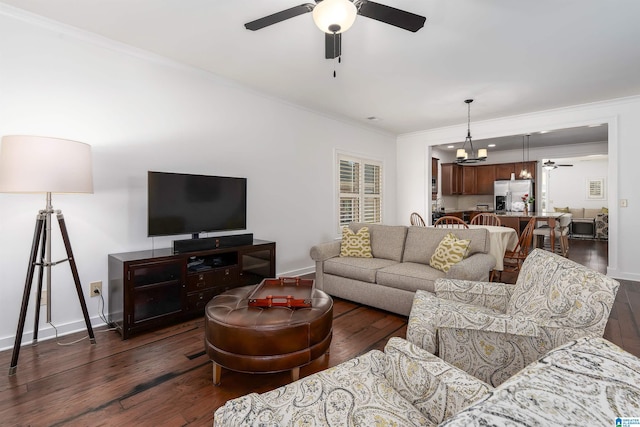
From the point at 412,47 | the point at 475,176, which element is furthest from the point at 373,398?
the point at 475,176

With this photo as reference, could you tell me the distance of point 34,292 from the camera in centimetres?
257

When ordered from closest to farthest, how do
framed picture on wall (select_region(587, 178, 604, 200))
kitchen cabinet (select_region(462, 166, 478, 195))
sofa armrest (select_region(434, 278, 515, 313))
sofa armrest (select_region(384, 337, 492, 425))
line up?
sofa armrest (select_region(384, 337, 492, 425)) → sofa armrest (select_region(434, 278, 515, 313)) → kitchen cabinet (select_region(462, 166, 478, 195)) → framed picture on wall (select_region(587, 178, 604, 200))

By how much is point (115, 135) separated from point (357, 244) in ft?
9.21

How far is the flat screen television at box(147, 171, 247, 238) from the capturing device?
2.96m

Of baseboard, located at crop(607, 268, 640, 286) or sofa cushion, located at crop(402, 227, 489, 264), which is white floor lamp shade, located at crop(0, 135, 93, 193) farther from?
baseboard, located at crop(607, 268, 640, 286)

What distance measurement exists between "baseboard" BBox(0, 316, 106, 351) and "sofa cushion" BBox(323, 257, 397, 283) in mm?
2319

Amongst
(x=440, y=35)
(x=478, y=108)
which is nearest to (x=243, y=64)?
(x=440, y=35)

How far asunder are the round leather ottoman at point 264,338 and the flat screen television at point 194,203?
1.33 meters

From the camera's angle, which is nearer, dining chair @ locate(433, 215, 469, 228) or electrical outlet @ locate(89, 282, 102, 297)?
electrical outlet @ locate(89, 282, 102, 297)

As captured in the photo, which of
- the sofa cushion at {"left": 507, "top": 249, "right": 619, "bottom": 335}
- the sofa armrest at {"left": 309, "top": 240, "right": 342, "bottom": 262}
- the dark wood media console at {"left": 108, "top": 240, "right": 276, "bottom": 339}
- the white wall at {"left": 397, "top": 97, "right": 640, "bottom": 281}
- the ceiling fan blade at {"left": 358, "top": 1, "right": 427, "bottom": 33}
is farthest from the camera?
the white wall at {"left": 397, "top": 97, "right": 640, "bottom": 281}

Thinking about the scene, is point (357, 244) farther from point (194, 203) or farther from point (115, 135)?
point (115, 135)

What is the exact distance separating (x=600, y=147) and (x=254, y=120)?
8.31 meters

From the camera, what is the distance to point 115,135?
2.95 metres

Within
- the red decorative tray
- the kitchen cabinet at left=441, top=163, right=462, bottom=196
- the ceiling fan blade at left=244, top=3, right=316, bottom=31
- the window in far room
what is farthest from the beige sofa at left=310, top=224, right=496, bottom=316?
the kitchen cabinet at left=441, top=163, right=462, bottom=196
